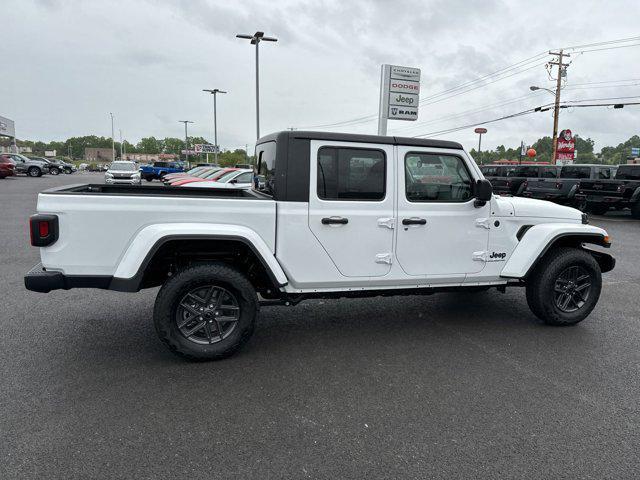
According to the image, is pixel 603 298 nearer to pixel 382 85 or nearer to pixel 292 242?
pixel 292 242

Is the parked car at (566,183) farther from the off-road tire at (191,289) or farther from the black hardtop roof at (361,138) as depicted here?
the off-road tire at (191,289)

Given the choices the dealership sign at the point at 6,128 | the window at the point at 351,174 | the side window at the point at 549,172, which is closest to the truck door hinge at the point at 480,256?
the window at the point at 351,174

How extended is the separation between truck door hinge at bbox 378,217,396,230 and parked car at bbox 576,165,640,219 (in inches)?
584

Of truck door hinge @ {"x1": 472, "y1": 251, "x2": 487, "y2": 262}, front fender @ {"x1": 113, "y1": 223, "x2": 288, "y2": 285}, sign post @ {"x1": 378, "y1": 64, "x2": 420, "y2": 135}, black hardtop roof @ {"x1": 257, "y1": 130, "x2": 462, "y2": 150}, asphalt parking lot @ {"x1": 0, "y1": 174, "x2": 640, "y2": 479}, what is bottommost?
asphalt parking lot @ {"x1": 0, "y1": 174, "x2": 640, "y2": 479}

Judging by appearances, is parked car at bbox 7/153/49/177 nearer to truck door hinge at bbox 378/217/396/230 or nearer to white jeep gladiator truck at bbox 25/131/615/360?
white jeep gladiator truck at bbox 25/131/615/360

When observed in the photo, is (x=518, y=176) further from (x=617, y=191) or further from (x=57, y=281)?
(x=57, y=281)

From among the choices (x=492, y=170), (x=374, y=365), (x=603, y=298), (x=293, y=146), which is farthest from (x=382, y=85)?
(x=492, y=170)

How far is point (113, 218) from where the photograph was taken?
359 cm

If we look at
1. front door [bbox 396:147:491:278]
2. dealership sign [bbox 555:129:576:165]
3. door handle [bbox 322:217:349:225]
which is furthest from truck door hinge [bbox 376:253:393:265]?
dealership sign [bbox 555:129:576:165]

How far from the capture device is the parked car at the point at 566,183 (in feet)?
54.1

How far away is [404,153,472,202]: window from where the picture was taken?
4352 millimetres

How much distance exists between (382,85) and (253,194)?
8187 mm

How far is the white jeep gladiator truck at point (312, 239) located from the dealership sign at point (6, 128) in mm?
64233

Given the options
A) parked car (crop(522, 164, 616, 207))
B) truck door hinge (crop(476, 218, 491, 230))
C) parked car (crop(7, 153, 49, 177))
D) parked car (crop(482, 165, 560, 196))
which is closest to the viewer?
truck door hinge (crop(476, 218, 491, 230))
